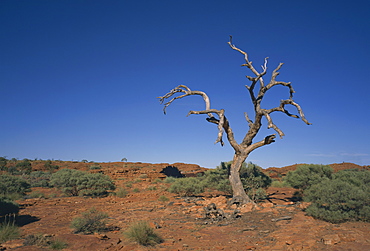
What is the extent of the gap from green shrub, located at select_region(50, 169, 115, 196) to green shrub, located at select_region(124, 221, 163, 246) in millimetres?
11263

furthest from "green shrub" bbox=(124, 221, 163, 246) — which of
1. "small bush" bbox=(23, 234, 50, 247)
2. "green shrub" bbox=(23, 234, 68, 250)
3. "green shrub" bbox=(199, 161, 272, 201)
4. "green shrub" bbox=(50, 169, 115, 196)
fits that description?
"green shrub" bbox=(50, 169, 115, 196)

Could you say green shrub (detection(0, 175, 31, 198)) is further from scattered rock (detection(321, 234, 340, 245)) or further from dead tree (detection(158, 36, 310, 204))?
scattered rock (detection(321, 234, 340, 245))

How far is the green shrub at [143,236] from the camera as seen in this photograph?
6293 millimetres

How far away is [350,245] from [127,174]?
28062 millimetres

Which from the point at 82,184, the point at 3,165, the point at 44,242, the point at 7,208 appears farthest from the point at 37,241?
the point at 3,165

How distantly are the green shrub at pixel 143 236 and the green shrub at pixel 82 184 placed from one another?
443 inches

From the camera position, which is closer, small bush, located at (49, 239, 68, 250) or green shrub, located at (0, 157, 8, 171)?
small bush, located at (49, 239, 68, 250)

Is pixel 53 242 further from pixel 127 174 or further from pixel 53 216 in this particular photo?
pixel 127 174

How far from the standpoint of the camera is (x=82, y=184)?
17062 millimetres

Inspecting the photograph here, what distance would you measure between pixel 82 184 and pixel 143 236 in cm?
1239

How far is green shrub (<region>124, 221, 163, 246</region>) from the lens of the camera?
629cm

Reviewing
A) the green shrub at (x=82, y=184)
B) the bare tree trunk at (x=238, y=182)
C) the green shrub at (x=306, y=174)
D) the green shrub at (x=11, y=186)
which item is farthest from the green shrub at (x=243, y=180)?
the green shrub at (x=11, y=186)

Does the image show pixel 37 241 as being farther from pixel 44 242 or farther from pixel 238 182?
pixel 238 182

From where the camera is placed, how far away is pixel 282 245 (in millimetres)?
5691
